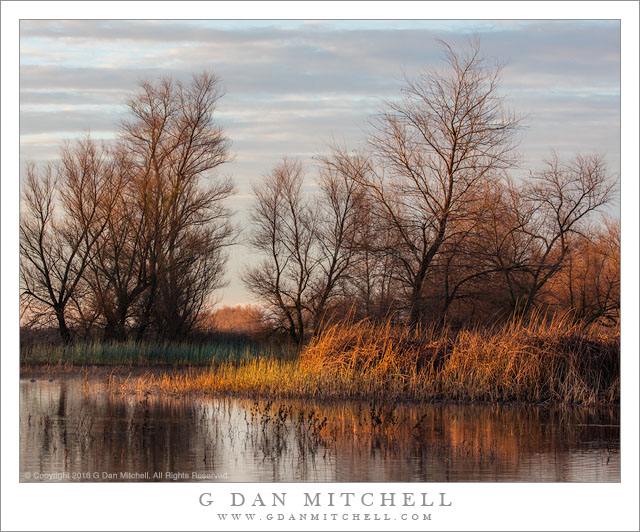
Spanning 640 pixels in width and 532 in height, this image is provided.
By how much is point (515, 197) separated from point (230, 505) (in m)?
25.2

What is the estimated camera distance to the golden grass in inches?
→ 709

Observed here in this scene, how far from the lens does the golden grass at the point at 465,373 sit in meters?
18.0

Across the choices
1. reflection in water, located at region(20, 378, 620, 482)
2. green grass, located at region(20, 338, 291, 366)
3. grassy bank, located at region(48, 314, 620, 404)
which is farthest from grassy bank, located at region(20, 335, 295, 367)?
reflection in water, located at region(20, 378, 620, 482)

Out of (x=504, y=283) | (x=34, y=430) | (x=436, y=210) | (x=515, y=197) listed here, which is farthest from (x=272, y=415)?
(x=515, y=197)

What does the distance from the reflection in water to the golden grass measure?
38.1 inches

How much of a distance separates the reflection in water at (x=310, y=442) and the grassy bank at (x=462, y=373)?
0.98 metres

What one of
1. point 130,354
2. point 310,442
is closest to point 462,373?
point 310,442

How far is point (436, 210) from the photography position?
94.4ft

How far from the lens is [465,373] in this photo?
60.0ft

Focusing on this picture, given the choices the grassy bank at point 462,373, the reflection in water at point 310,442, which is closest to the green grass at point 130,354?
the grassy bank at point 462,373

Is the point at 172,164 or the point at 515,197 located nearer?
the point at 515,197

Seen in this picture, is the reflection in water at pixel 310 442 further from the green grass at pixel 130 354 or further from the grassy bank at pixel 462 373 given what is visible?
the green grass at pixel 130 354

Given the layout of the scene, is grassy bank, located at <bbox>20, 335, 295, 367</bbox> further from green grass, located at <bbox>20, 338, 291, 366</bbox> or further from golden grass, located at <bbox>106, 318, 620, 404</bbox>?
golden grass, located at <bbox>106, 318, 620, 404</bbox>

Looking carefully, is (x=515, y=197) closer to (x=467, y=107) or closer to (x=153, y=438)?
(x=467, y=107)
